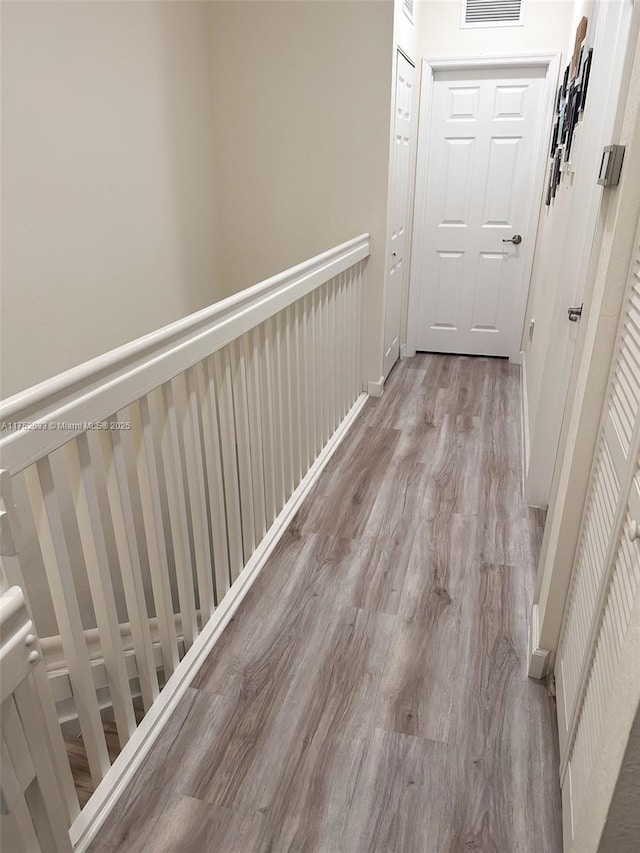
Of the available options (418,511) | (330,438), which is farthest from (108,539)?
(418,511)

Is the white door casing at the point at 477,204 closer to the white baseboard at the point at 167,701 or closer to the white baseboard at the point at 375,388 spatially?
A: the white baseboard at the point at 375,388

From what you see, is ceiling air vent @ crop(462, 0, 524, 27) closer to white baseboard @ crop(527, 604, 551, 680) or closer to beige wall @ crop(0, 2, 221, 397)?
beige wall @ crop(0, 2, 221, 397)

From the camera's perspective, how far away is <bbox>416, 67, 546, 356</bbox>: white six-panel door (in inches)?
157

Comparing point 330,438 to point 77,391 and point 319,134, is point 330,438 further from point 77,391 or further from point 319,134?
point 77,391

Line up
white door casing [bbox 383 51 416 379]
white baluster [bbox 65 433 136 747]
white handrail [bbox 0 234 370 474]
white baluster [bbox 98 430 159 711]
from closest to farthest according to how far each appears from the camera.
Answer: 1. white handrail [bbox 0 234 370 474]
2. white baluster [bbox 65 433 136 747]
3. white baluster [bbox 98 430 159 711]
4. white door casing [bbox 383 51 416 379]

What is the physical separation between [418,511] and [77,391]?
1.83 meters

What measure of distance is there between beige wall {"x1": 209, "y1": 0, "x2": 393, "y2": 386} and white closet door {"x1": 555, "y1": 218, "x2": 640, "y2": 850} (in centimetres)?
251

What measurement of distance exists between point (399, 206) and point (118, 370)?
3.17m

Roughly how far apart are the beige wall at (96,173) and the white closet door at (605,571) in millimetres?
2043

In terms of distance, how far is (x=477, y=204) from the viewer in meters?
4.26

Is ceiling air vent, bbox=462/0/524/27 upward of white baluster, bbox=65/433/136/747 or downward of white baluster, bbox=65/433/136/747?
upward

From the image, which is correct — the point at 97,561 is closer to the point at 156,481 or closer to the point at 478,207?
the point at 156,481

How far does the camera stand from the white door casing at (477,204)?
→ 3977mm

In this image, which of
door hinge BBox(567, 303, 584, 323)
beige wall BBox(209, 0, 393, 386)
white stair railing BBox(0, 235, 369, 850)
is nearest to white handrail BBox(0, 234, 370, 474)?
white stair railing BBox(0, 235, 369, 850)
